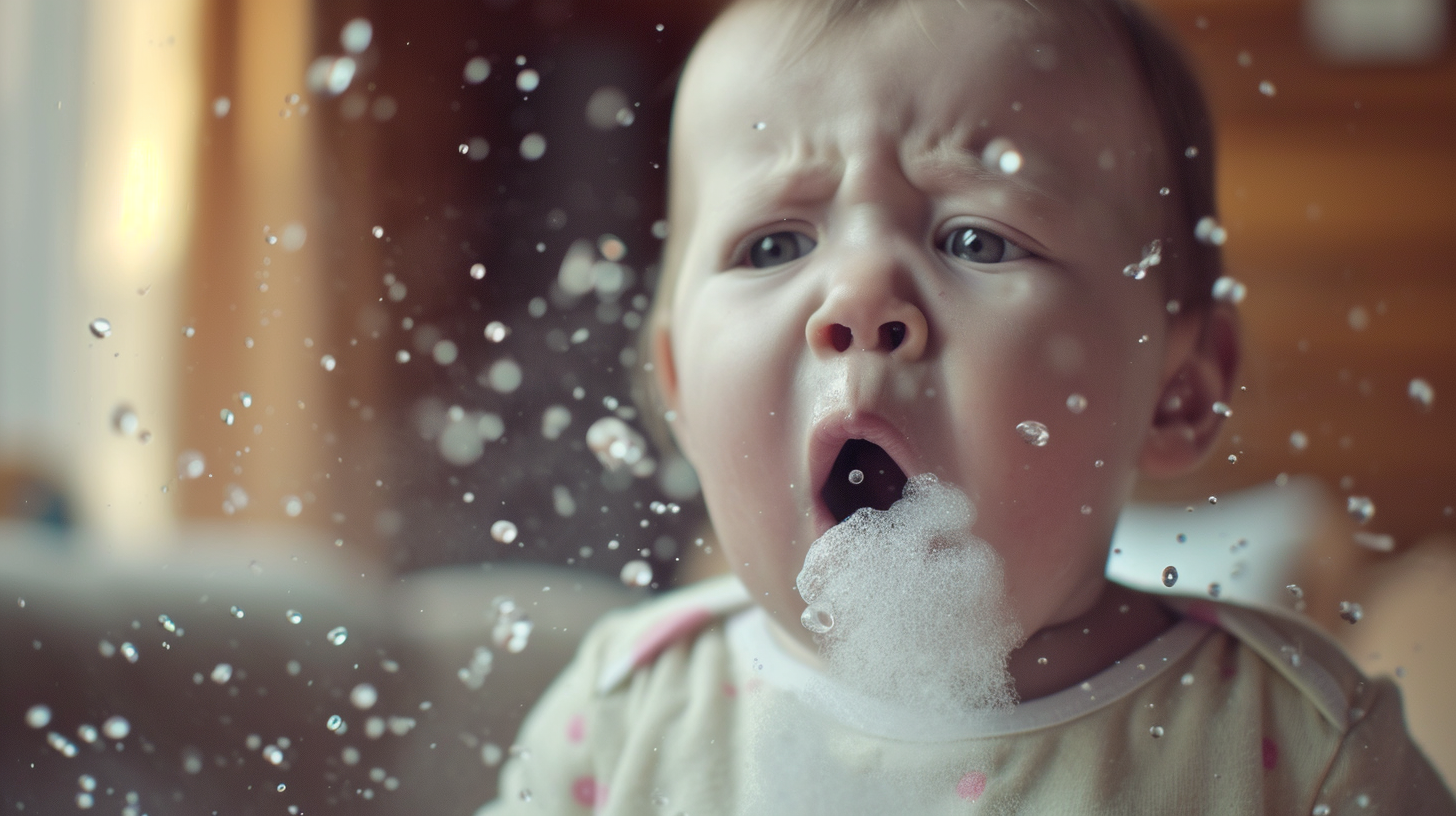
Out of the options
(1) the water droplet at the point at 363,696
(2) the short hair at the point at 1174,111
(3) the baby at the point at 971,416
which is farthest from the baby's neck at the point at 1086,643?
(1) the water droplet at the point at 363,696

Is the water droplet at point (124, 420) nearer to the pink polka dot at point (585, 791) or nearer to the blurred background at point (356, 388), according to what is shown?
the blurred background at point (356, 388)

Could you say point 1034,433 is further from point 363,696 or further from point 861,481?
point 363,696

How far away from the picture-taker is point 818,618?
0.31 metres

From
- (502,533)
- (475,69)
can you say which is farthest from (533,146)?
(502,533)

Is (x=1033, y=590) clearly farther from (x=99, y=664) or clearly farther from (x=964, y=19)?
(x=99, y=664)

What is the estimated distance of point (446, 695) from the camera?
0.41 meters

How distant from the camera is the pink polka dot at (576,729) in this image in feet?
1.37

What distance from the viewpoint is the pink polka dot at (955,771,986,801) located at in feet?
1.02

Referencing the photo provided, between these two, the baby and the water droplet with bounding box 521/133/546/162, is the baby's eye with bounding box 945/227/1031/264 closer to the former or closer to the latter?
the baby

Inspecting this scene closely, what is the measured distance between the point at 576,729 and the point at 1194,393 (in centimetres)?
27

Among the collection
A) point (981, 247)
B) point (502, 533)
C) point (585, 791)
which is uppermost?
point (981, 247)

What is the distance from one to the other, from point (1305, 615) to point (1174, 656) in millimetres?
56

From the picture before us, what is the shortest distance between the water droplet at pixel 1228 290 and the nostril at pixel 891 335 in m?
0.13

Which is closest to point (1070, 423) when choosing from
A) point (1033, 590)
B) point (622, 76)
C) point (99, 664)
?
point (1033, 590)
